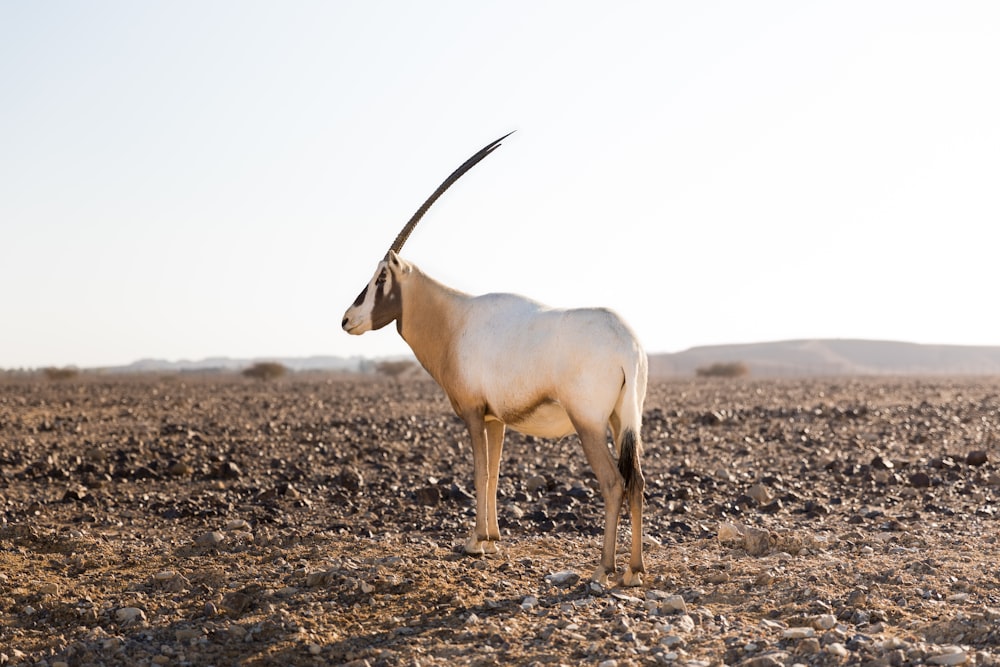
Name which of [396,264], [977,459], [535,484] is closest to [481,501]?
[396,264]

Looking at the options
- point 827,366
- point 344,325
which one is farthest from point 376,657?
point 827,366

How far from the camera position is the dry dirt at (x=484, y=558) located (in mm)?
6527

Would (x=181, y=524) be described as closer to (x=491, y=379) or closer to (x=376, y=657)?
(x=491, y=379)

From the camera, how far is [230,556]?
8.97 meters

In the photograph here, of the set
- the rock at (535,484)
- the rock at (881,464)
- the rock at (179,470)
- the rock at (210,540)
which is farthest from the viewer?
the rock at (179,470)

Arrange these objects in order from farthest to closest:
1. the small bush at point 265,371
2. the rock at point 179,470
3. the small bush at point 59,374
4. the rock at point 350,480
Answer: the small bush at point 265,371
the small bush at point 59,374
the rock at point 179,470
the rock at point 350,480

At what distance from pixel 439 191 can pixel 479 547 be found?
317 cm

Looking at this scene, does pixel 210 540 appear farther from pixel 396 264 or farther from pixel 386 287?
pixel 396 264

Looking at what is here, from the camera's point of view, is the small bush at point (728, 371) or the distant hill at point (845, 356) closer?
the small bush at point (728, 371)

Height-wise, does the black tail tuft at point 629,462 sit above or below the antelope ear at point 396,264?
below

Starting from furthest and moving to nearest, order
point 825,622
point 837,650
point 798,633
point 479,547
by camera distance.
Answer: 1. point 479,547
2. point 825,622
3. point 798,633
4. point 837,650

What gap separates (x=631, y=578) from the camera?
7.82m

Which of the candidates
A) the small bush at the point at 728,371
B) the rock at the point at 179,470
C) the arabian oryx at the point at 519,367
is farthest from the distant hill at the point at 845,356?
the arabian oryx at the point at 519,367

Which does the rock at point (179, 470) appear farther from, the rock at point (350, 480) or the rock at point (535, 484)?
the rock at point (535, 484)
